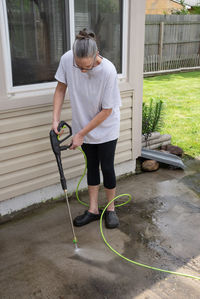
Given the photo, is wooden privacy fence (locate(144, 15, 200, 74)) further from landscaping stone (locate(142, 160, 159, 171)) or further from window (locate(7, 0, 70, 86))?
window (locate(7, 0, 70, 86))

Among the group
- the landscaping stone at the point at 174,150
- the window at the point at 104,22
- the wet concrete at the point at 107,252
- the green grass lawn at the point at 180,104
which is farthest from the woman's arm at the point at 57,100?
the green grass lawn at the point at 180,104

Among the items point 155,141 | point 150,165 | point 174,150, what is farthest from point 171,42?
point 150,165

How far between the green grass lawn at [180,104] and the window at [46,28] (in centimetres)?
232

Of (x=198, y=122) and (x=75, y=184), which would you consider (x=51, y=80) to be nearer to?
(x=75, y=184)

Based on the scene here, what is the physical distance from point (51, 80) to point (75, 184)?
120 centimetres

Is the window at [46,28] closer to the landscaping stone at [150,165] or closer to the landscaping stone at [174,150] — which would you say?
the landscaping stone at [150,165]

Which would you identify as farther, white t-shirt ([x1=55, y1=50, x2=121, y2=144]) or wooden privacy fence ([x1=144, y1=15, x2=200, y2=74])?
wooden privacy fence ([x1=144, y1=15, x2=200, y2=74])

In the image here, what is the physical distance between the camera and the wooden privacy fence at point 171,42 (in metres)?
10.9

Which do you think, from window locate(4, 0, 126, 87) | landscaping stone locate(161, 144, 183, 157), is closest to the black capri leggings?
window locate(4, 0, 126, 87)

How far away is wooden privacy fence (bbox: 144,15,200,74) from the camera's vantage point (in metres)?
10.9

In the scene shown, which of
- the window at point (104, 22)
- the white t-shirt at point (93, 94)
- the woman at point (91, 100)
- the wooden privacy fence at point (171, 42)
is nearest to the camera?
the woman at point (91, 100)

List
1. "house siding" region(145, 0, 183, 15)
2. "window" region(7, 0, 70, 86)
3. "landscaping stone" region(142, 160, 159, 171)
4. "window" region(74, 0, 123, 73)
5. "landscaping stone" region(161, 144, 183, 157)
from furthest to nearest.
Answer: "house siding" region(145, 0, 183, 15) → "landscaping stone" region(161, 144, 183, 157) → "landscaping stone" region(142, 160, 159, 171) → "window" region(74, 0, 123, 73) → "window" region(7, 0, 70, 86)

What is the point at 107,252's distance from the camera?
106 inches

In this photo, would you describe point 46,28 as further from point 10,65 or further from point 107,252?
point 107,252
